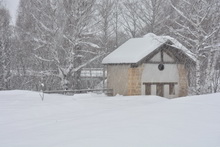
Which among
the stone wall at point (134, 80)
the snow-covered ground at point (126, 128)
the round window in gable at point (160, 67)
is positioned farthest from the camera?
the round window in gable at point (160, 67)

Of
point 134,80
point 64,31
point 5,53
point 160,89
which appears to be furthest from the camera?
point 5,53

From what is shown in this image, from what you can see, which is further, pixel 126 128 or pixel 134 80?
pixel 134 80

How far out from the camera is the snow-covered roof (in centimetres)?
2164

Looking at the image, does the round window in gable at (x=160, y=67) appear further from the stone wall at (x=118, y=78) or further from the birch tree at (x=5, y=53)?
the birch tree at (x=5, y=53)

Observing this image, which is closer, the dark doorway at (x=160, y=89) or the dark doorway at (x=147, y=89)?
the dark doorway at (x=147, y=89)

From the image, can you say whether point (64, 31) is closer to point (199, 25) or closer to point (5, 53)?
point (5, 53)

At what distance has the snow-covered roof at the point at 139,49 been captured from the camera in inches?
852

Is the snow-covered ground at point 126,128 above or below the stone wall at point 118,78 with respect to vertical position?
below

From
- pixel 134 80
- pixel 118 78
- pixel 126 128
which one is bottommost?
pixel 126 128

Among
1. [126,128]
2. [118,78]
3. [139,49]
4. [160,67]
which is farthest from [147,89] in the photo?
[126,128]

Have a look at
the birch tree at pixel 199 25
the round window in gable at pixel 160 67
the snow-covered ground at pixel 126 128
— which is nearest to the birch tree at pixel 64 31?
the round window in gable at pixel 160 67

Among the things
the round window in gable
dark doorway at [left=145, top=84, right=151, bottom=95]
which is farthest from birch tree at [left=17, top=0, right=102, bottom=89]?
the round window in gable

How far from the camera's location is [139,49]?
22.8 meters

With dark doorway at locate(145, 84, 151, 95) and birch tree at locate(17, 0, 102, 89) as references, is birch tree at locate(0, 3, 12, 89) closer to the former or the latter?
birch tree at locate(17, 0, 102, 89)
